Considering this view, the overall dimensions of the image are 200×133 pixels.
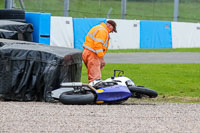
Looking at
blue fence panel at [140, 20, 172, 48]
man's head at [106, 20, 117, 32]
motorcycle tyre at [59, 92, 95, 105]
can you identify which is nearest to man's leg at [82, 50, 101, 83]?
man's head at [106, 20, 117, 32]

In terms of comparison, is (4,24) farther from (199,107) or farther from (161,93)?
(199,107)

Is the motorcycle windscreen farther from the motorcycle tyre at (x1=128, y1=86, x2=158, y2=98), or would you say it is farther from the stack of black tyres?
the stack of black tyres

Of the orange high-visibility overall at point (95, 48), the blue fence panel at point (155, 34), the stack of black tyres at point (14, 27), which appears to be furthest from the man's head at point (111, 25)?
the blue fence panel at point (155, 34)

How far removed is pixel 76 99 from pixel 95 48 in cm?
202

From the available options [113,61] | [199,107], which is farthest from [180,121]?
[113,61]

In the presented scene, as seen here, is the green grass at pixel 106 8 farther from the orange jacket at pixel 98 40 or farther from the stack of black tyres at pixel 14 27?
the orange jacket at pixel 98 40

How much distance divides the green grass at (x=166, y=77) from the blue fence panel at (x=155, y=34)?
765cm

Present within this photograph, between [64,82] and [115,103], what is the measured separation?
1065mm

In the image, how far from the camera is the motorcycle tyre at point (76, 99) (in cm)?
871

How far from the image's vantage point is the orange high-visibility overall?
10.4 metres

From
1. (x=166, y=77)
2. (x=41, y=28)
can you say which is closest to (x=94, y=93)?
(x=166, y=77)

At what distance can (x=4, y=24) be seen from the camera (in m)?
15.2

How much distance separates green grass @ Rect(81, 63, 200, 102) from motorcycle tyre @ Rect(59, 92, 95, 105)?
243 cm

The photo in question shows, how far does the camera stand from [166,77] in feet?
46.4
